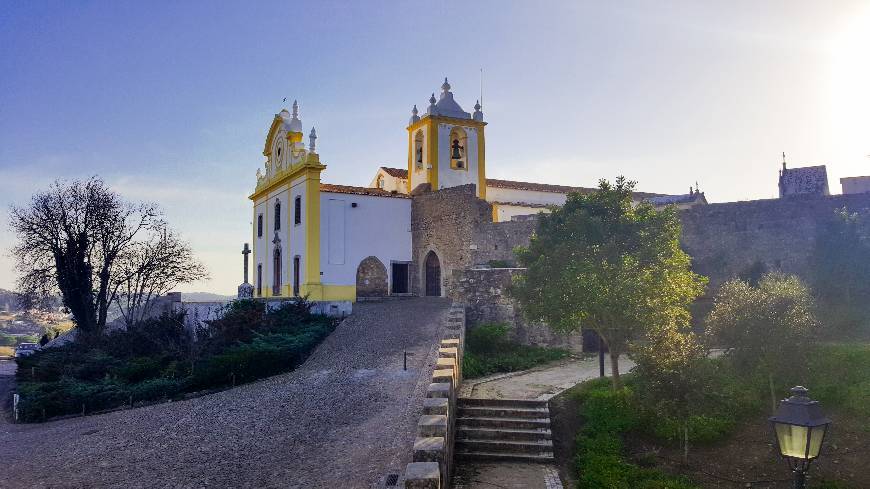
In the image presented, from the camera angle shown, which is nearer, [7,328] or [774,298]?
[774,298]

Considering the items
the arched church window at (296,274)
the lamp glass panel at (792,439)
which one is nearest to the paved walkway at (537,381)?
the lamp glass panel at (792,439)

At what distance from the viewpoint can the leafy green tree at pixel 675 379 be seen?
9883 mm

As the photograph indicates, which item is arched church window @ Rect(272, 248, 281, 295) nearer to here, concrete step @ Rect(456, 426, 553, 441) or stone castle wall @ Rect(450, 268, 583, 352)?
stone castle wall @ Rect(450, 268, 583, 352)

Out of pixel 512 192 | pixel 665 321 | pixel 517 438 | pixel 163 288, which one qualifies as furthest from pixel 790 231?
pixel 163 288

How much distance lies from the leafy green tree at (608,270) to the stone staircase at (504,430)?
191cm

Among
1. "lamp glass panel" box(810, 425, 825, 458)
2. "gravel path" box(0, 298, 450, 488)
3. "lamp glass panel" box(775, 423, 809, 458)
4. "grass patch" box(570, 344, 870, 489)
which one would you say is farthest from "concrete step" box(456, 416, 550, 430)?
"lamp glass panel" box(810, 425, 825, 458)

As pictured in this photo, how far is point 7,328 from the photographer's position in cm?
9031

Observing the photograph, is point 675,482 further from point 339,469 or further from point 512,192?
point 512,192

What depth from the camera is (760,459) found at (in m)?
9.26

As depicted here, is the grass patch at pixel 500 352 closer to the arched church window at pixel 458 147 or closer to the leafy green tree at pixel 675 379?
the leafy green tree at pixel 675 379

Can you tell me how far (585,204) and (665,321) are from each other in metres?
3.48

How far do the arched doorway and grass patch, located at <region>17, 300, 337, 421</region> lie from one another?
7.24 meters

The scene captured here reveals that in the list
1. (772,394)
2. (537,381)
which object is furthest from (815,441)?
(537,381)

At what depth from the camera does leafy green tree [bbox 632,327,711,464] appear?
32.4 ft
